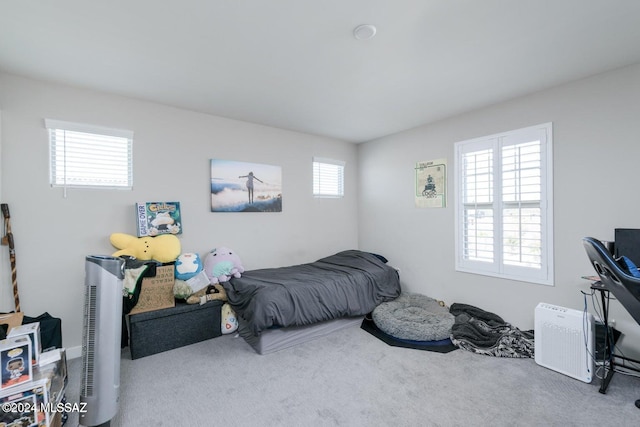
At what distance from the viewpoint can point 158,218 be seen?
10.0ft

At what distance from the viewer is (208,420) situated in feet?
5.94

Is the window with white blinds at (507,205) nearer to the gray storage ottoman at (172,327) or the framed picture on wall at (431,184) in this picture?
the framed picture on wall at (431,184)

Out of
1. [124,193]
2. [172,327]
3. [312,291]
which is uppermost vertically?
[124,193]

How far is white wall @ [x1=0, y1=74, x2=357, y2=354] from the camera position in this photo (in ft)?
8.18

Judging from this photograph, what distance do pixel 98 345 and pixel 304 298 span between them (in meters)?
1.70

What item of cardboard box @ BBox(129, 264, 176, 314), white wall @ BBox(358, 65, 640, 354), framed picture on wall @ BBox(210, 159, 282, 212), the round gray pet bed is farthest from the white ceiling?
the round gray pet bed

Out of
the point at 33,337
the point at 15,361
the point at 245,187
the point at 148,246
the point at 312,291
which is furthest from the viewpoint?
the point at 245,187

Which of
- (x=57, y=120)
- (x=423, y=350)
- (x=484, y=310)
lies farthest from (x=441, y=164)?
(x=57, y=120)

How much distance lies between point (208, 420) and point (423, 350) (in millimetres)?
1910

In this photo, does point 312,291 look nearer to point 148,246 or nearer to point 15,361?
point 148,246

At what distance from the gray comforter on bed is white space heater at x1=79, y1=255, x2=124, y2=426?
1.13 m

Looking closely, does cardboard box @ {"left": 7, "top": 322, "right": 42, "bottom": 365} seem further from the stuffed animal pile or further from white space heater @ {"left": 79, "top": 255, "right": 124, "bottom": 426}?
the stuffed animal pile

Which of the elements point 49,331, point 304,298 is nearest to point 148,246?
point 49,331

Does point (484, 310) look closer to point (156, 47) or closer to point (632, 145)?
point (632, 145)
